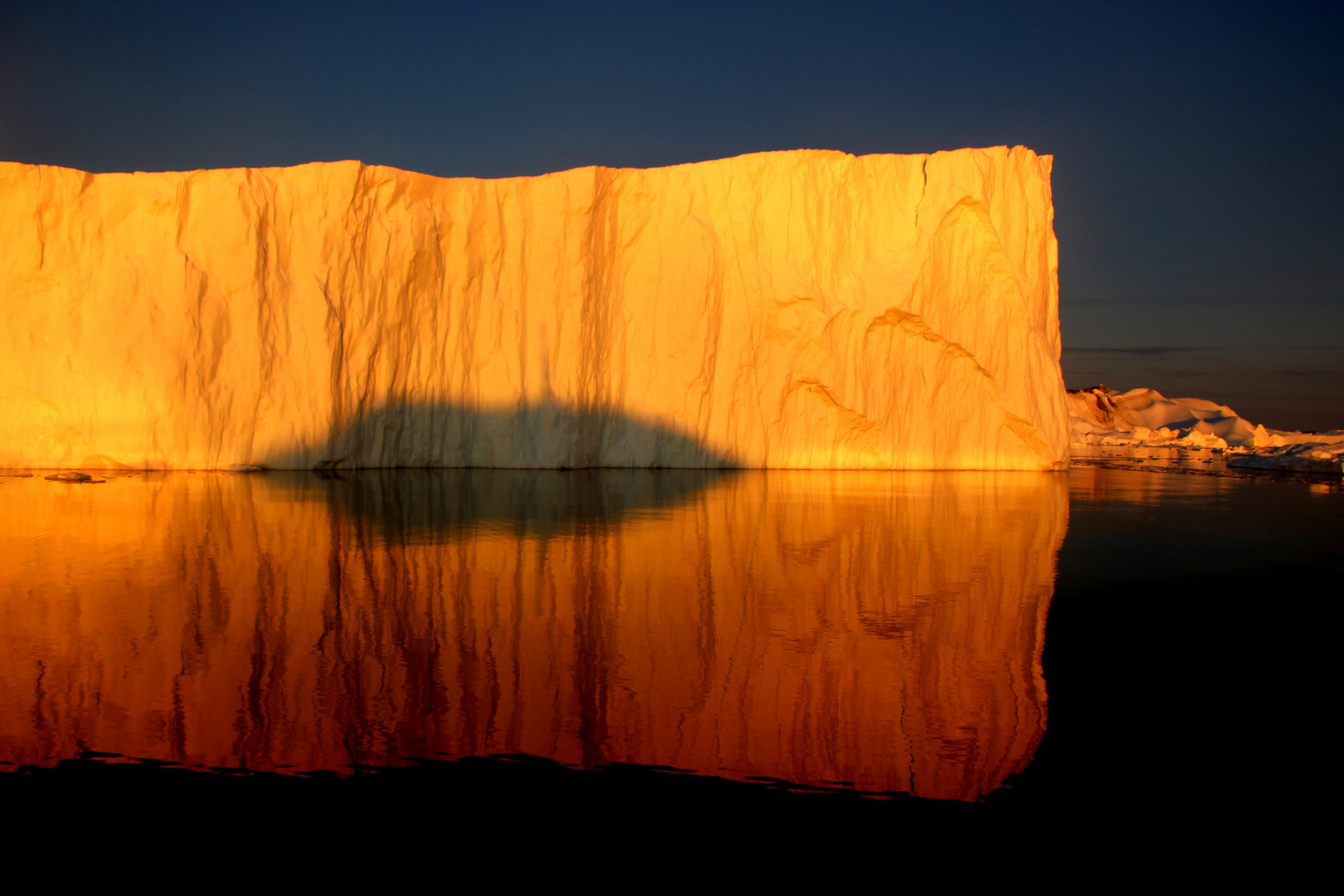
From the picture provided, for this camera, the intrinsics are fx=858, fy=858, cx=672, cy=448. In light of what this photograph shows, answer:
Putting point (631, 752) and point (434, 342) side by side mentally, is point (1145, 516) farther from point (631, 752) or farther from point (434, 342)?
point (434, 342)

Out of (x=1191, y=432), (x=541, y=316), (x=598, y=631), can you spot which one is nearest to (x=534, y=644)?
(x=598, y=631)

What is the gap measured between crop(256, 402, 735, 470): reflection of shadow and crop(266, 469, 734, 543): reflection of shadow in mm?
643

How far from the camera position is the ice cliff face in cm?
1405

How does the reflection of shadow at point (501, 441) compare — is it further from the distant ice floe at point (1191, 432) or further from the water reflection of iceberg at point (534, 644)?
the distant ice floe at point (1191, 432)

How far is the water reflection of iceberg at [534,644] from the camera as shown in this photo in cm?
266

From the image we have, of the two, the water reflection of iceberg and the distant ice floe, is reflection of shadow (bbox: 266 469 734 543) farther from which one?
the distant ice floe

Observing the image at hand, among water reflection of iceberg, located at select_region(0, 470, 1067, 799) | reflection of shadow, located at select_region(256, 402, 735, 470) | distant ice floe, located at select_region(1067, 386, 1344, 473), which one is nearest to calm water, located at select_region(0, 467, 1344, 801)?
water reflection of iceberg, located at select_region(0, 470, 1067, 799)

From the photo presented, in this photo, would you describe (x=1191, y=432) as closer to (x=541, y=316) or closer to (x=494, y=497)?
(x=541, y=316)

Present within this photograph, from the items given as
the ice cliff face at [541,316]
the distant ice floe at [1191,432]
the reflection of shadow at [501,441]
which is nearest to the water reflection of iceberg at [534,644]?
the ice cliff face at [541,316]

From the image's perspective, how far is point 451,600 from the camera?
444cm

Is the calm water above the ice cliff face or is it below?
below

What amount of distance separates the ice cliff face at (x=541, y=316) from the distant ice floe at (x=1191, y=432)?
7528 mm

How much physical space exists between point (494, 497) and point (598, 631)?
6.61 metres

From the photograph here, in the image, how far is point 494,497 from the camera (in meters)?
10.2
